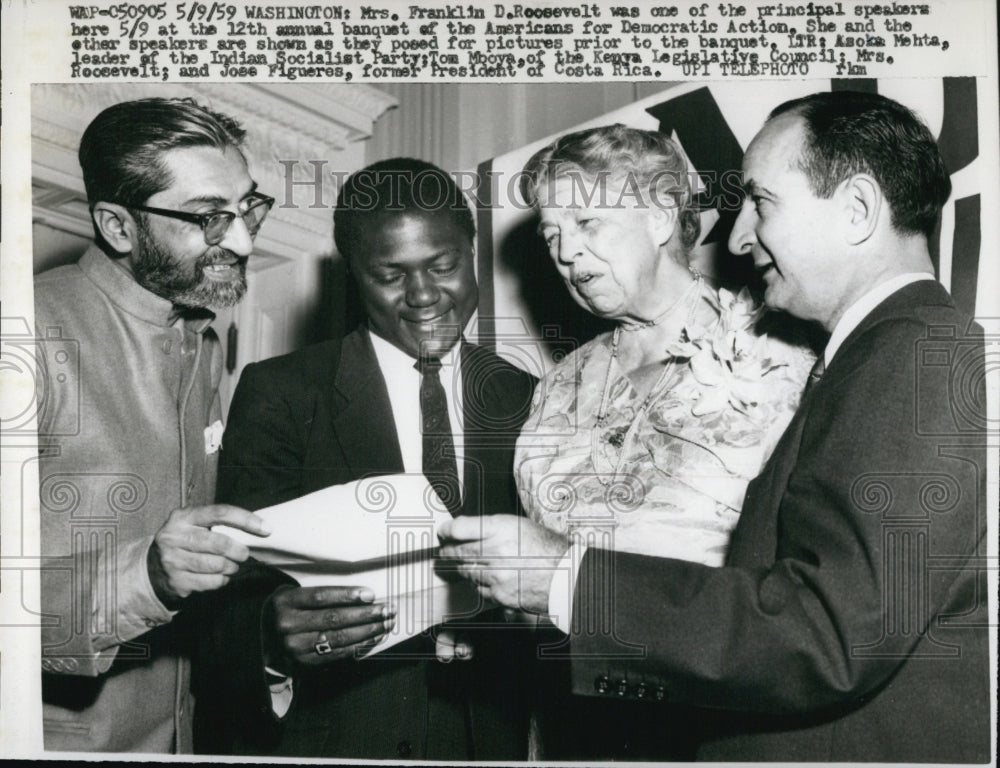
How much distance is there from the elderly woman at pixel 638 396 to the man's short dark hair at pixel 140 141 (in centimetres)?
75

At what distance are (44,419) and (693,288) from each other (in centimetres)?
149

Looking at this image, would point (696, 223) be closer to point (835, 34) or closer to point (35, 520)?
A: point (835, 34)

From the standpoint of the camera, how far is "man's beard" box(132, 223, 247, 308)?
2.47 metres

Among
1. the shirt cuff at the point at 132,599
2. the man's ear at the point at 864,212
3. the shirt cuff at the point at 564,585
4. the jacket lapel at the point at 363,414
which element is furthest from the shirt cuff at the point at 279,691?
the man's ear at the point at 864,212

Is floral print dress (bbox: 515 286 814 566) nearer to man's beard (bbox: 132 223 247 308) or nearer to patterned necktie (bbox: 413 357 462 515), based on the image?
patterned necktie (bbox: 413 357 462 515)

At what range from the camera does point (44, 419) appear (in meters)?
2.48

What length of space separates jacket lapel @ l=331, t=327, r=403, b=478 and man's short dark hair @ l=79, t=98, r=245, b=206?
1.88 feet

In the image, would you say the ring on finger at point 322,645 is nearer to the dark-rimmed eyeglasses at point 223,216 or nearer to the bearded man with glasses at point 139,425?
the bearded man with glasses at point 139,425

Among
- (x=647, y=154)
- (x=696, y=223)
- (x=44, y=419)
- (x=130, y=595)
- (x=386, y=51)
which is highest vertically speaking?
(x=386, y=51)

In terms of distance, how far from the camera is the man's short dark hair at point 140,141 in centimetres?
248

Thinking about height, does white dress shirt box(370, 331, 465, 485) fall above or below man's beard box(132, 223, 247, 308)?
below

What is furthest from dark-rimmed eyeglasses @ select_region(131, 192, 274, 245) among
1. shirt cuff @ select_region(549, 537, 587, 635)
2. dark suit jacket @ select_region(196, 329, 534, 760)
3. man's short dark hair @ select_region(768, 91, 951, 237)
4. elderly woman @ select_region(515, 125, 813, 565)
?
man's short dark hair @ select_region(768, 91, 951, 237)

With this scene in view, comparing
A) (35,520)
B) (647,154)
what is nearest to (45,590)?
(35,520)

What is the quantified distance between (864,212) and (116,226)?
1638 mm
